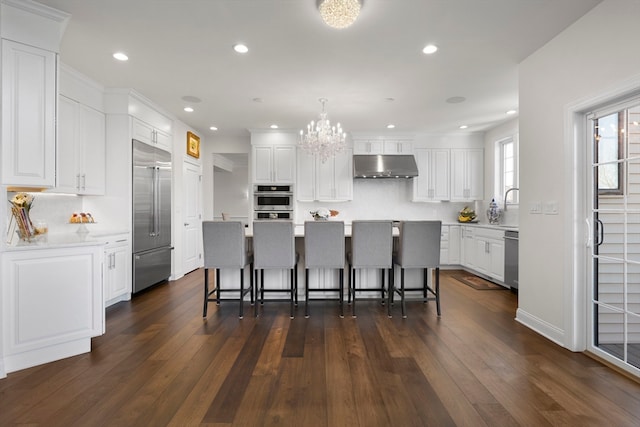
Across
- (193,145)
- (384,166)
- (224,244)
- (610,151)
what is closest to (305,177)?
(384,166)

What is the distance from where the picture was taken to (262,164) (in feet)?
19.2

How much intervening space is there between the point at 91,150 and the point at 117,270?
1.50 meters

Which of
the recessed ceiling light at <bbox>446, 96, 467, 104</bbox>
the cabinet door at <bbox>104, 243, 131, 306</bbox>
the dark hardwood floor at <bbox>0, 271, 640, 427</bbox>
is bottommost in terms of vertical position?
the dark hardwood floor at <bbox>0, 271, 640, 427</bbox>

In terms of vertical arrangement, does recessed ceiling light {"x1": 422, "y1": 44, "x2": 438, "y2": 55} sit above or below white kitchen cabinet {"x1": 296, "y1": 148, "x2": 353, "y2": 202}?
above

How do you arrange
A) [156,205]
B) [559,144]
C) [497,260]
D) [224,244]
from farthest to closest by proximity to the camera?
[497,260], [156,205], [224,244], [559,144]

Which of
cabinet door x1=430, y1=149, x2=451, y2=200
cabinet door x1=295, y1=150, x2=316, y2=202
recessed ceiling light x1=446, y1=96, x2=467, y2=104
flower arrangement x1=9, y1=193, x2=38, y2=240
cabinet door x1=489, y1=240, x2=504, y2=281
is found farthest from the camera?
cabinet door x1=430, y1=149, x2=451, y2=200

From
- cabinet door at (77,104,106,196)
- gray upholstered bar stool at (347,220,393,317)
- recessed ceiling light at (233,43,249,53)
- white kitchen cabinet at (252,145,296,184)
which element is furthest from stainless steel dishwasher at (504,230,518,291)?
cabinet door at (77,104,106,196)

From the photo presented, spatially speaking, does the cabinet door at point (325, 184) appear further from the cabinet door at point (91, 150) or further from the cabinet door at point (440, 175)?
the cabinet door at point (91, 150)

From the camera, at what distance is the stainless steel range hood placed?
5.71m

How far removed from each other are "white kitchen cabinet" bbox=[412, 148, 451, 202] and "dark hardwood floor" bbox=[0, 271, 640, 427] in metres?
3.26

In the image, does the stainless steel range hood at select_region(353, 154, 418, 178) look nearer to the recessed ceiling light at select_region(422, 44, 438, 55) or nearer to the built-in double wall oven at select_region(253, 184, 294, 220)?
the built-in double wall oven at select_region(253, 184, 294, 220)

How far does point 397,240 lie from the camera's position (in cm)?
382

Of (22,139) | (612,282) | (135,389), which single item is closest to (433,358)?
(612,282)

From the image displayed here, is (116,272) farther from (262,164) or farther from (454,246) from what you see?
(454,246)
